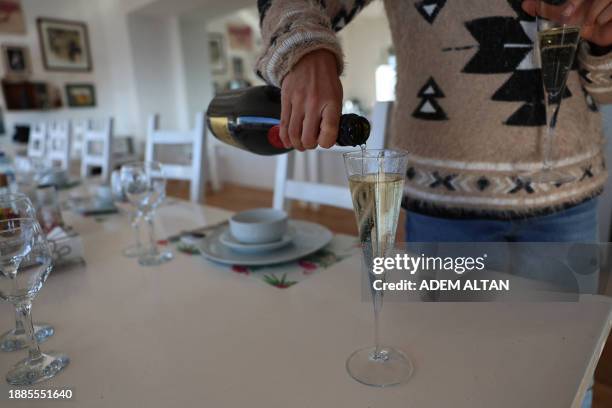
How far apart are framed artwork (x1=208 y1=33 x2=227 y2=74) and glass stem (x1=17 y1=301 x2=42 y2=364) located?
6317mm

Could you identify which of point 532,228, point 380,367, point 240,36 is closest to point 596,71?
point 532,228

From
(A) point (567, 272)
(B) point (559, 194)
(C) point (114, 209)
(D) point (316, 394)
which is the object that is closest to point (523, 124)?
(B) point (559, 194)

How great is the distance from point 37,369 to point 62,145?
251 cm

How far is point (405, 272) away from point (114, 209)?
0.90 meters

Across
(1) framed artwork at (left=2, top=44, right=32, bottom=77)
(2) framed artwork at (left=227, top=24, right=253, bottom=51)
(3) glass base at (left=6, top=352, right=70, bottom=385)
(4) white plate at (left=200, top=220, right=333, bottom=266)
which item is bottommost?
(3) glass base at (left=6, top=352, right=70, bottom=385)

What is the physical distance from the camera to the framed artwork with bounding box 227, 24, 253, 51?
6.58 metres

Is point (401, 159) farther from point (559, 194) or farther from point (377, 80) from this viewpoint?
point (377, 80)

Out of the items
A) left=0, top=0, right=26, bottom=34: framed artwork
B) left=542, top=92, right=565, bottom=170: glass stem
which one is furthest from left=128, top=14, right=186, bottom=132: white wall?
left=542, top=92, right=565, bottom=170: glass stem

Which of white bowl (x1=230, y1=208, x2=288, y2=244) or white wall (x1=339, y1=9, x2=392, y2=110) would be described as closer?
white bowl (x1=230, y1=208, x2=288, y2=244)

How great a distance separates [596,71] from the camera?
62 centimetres

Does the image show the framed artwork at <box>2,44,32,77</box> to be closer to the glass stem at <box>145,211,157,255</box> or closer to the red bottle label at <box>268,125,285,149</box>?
the glass stem at <box>145,211,157,255</box>

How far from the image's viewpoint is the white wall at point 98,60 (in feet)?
15.2

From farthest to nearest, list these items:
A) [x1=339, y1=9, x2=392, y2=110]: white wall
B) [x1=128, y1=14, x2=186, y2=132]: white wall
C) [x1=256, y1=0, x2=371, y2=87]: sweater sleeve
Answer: [x1=339, y1=9, x2=392, y2=110]: white wall < [x1=128, y1=14, x2=186, y2=132]: white wall < [x1=256, y1=0, x2=371, y2=87]: sweater sleeve

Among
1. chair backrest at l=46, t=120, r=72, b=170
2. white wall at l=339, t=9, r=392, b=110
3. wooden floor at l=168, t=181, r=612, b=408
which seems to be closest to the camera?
chair backrest at l=46, t=120, r=72, b=170
